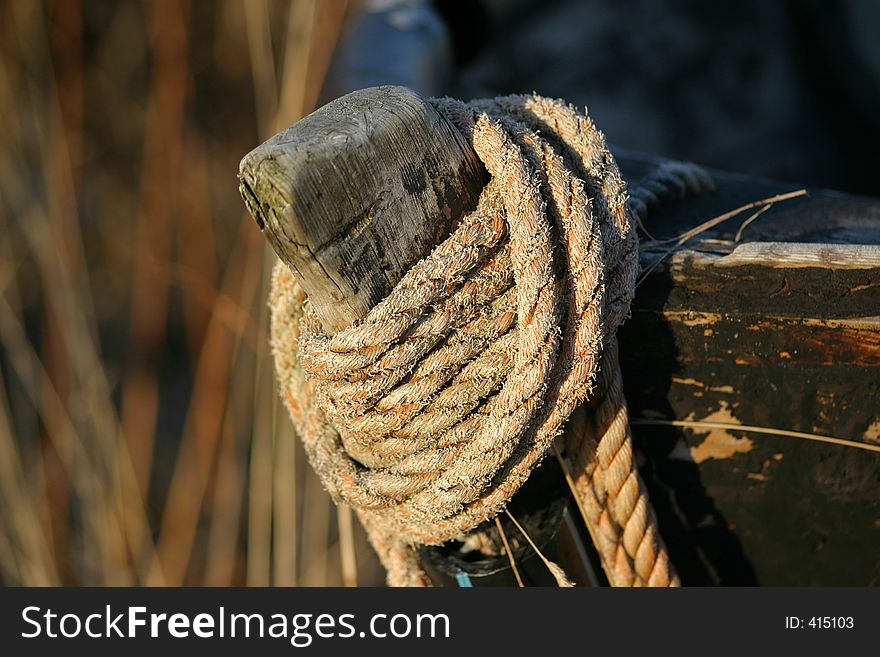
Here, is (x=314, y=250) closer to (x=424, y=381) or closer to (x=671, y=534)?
(x=424, y=381)

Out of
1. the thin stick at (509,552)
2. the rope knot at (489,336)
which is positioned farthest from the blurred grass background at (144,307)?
the rope knot at (489,336)

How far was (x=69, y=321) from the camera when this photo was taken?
7.50ft

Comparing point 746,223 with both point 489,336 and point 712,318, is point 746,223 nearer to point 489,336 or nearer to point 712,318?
point 712,318

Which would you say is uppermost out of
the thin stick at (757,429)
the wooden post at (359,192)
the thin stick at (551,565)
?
the wooden post at (359,192)

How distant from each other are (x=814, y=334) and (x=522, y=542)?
0.36m

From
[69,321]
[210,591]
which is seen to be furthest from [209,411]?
[210,591]

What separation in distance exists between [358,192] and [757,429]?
50 centimetres

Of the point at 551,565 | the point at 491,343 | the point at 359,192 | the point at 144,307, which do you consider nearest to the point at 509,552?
the point at 551,565

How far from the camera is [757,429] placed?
943 mm

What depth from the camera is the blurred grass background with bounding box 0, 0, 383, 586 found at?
7.60ft

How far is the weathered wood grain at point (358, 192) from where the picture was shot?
71 centimetres

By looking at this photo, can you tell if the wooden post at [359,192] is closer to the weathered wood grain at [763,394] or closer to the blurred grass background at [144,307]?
the weathered wood grain at [763,394]

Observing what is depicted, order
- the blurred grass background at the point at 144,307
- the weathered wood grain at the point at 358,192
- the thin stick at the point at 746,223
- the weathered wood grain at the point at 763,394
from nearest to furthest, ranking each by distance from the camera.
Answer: the weathered wood grain at the point at 358,192 < the weathered wood grain at the point at 763,394 < the thin stick at the point at 746,223 < the blurred grass background at the point at 144,307

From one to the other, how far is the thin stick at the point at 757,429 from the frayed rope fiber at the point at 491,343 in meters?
0.09
